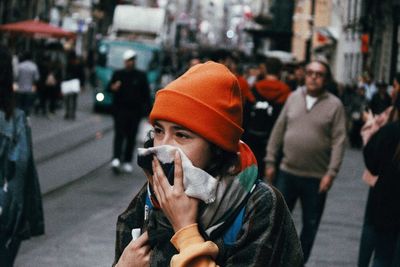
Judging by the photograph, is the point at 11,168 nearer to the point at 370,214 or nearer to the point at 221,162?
the point at 370,214

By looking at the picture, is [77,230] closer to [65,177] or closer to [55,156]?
[65,177]

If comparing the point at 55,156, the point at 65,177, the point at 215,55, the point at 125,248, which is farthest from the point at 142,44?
the point at 125,248

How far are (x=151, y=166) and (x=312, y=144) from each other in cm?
610

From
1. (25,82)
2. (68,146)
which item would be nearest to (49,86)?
(25,82)

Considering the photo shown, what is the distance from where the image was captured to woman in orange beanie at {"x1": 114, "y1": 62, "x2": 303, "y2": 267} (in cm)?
277

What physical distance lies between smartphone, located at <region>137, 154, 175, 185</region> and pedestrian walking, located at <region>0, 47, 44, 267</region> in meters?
3.11

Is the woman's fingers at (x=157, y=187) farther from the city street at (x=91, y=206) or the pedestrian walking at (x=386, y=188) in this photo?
the city street at (x=91, y=206)

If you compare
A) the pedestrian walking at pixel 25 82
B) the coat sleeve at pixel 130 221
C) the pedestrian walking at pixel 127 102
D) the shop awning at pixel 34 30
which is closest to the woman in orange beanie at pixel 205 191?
the coat sleeve at pixel 130 221

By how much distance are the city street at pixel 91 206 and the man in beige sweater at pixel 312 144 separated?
2.93ft

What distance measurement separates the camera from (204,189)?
109 inches

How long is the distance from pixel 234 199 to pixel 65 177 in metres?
13.6

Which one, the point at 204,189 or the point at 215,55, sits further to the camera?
the point at 215,55

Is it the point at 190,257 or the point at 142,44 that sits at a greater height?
the point at 190,257

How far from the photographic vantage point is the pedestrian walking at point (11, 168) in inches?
229
